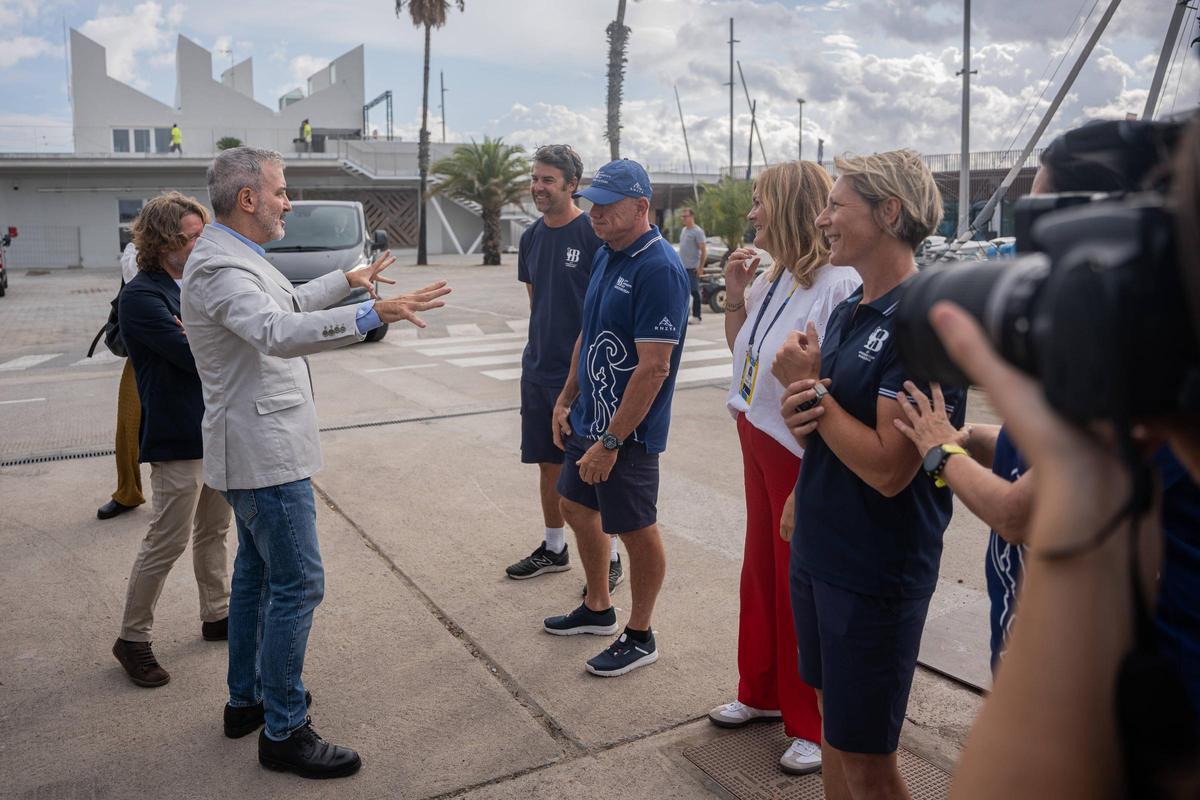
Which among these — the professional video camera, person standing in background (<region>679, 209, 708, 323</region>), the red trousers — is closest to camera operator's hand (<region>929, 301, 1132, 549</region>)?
the professional video camera

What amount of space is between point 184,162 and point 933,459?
38.3 meters

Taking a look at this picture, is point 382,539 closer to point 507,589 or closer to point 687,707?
point 507,589

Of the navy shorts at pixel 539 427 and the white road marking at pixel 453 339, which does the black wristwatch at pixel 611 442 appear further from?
the white road marking at pixel 453 339

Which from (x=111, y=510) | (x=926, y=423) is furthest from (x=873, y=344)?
(x=111, y=510)

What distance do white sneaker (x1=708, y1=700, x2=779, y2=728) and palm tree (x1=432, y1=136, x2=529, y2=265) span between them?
3005cm

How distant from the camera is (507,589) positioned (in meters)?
4.65

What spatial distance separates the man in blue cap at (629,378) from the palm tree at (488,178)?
95.9ft

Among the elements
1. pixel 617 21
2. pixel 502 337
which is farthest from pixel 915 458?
pixel 617 21

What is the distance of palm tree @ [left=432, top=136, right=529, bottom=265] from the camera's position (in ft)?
107

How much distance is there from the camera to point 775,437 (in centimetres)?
310

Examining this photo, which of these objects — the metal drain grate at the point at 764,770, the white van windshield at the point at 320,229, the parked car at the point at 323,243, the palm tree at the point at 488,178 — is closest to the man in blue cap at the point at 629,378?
the metal drain grate at the point at 764,770

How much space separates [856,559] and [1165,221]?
1.54 meters

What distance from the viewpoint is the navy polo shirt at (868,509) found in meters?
2.24

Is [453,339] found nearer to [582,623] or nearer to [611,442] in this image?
[582,623]
